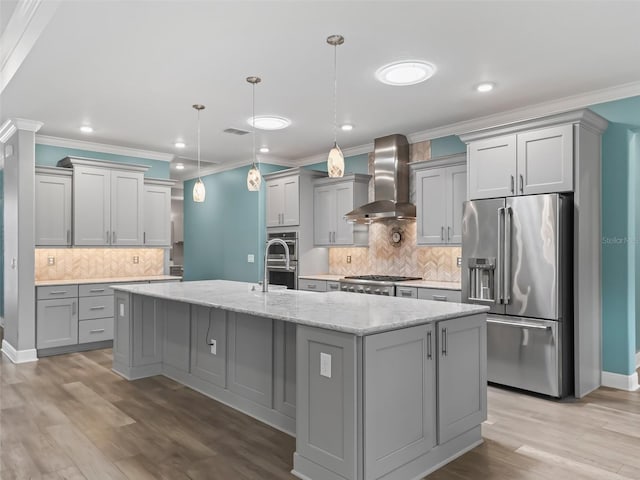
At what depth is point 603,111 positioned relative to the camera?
14.1 ft

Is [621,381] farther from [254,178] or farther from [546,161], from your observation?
[254,178]

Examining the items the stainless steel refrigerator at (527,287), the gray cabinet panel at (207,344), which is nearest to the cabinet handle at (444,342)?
the stainless steel refrigerator at (527,287)

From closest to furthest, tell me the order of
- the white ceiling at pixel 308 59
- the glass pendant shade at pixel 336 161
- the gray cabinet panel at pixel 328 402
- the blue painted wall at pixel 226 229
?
the gray cabinet panel at pixel 328 402, the white ceiling at pixel 308 59, the glass pendant shade at pixel 336 161, the blue painted wall at pixel 226 229

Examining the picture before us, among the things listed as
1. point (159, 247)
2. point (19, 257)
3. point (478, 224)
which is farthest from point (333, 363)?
point (159, 247)

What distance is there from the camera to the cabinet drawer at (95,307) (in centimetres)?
574

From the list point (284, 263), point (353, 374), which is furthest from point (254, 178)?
point (284, 263)

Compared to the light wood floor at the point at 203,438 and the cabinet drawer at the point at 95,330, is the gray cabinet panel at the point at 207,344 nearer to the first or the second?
the light wood floor at the point at 203,438

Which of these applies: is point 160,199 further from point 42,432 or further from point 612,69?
point 612,69

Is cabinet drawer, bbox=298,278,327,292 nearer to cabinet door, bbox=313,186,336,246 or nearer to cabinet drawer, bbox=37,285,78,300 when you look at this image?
cabinet door, bbox=313,186,336,246

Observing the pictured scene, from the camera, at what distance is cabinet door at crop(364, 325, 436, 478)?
7.63 feet

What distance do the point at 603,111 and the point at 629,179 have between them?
67 centimetres

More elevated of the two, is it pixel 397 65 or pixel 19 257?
pixel 397 65

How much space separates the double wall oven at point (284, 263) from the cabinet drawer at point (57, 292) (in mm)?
2430

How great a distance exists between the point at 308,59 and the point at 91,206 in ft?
12.8
